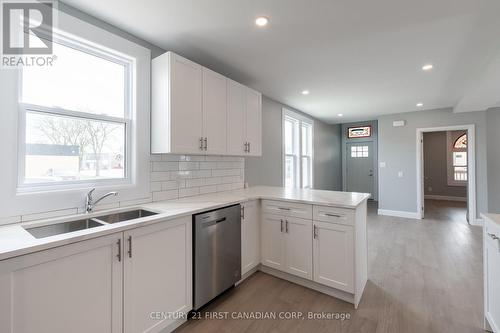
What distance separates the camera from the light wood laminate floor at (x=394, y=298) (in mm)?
1875

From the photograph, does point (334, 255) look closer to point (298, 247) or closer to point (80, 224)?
point (298, 247)

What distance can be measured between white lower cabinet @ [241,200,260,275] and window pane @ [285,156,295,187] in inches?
87.9

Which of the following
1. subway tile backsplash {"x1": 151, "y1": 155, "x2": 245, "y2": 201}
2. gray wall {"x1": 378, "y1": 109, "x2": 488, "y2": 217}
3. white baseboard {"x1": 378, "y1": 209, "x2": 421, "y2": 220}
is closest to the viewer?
subway tile backsplash {"x1": 151, "y1": 155, "x2": 245, "y2": 201}

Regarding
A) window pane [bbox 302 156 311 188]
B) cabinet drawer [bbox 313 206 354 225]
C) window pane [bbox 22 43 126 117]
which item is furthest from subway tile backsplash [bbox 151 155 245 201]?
window pane [bbox 302 156 311 188]

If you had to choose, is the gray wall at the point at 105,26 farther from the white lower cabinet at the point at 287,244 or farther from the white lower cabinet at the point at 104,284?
the white lower cabinet at the point at 287,244

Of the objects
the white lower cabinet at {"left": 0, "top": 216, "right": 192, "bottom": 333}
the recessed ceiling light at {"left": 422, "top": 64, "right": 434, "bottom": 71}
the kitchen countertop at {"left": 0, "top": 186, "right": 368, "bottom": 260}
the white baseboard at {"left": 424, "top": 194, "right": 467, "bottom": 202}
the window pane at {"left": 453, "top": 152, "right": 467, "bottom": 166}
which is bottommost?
the white baseboard at {"left": 424, "top": 194, "right": 467, "bottom": 202}

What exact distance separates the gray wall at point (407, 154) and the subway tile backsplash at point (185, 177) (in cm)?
418

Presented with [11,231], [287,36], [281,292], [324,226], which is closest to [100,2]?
[287,36]

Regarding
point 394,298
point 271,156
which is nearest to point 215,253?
point 394,298

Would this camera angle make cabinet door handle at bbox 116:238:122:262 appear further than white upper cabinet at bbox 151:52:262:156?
No

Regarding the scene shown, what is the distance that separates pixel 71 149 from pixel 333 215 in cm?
236

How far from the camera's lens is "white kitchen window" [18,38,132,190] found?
5.52 feet

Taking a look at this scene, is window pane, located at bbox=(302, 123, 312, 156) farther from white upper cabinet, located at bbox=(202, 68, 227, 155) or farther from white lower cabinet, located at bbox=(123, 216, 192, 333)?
white lower cabinet, located at bbox=(123, 216, 192, 333)

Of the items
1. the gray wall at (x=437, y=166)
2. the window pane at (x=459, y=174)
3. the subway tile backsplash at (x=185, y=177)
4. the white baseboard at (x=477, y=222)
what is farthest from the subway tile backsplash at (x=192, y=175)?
the window pane at (x=459, y=174)
